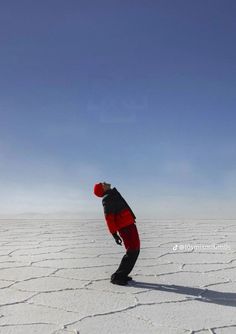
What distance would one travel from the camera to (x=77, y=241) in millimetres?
6898

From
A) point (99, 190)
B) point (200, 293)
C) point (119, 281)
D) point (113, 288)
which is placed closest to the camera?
point (200, 293)

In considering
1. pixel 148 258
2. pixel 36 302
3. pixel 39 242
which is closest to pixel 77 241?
pixel 39 242

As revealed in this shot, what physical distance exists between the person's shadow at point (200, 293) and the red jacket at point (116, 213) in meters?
0.50

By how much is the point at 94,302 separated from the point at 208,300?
0.84 m

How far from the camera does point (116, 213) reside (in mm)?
4215

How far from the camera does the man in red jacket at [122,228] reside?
4.17 m

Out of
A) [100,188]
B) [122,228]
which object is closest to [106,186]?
[100,188]

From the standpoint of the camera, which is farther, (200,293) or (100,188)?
(100,188)

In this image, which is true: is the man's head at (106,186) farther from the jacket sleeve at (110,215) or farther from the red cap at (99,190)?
the jacket sleeve at (110,215)

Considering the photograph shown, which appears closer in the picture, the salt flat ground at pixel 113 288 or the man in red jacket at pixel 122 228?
the salt flat ground at pixel 113 288

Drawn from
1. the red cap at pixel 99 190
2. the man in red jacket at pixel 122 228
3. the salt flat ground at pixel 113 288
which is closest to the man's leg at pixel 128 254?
the man in red jacket at pixel 122 228

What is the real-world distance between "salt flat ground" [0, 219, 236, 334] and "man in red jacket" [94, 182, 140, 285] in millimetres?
121

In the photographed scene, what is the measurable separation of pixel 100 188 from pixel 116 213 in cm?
27

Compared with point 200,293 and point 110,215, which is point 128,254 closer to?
point 110,215
